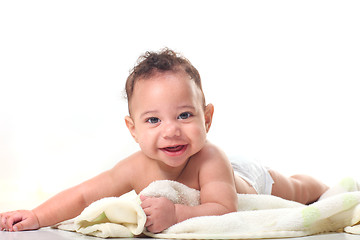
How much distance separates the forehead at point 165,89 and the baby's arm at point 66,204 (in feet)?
0.91

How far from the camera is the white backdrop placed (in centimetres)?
280

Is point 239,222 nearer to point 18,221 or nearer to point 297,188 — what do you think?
point 18,221

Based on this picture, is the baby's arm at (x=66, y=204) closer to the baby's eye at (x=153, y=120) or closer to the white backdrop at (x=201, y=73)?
the baby's eye at (x=153, y=120)

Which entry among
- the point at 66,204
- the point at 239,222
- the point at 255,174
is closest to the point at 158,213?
the point at 239,222

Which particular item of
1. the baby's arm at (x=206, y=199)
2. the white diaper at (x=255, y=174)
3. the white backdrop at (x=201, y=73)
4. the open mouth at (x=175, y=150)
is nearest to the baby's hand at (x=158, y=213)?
the baby's arm at (x=206, y=199)

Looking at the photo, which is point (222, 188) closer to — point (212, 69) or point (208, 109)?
point (208, 109)

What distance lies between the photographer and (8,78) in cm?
280

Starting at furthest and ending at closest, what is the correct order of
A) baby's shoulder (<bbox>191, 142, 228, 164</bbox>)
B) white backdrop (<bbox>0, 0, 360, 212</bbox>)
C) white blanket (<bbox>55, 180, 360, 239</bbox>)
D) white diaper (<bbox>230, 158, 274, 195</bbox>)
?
white backdrop (<bbox>0, 0, 360, 212</bbox>) < white diaper (<bbox>230, 158, 274, 195</bbox>) < baby's shoulder (<bbox>191, 142, 228, 164</bbox>) < white blanket (<bbox>55, 180, 360, 239</bbox>)

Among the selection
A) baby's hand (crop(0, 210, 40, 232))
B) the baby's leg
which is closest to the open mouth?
baby's hand (crop(0, 210, 40, 232))

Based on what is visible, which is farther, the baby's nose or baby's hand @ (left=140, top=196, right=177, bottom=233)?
the baby's nose

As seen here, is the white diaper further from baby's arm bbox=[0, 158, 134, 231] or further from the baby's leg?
baby's arm bbox=[0, 158, 134, 231]

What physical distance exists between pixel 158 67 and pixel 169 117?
16cm

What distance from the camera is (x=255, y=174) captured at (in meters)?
1.99

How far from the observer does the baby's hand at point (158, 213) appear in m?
1.29
